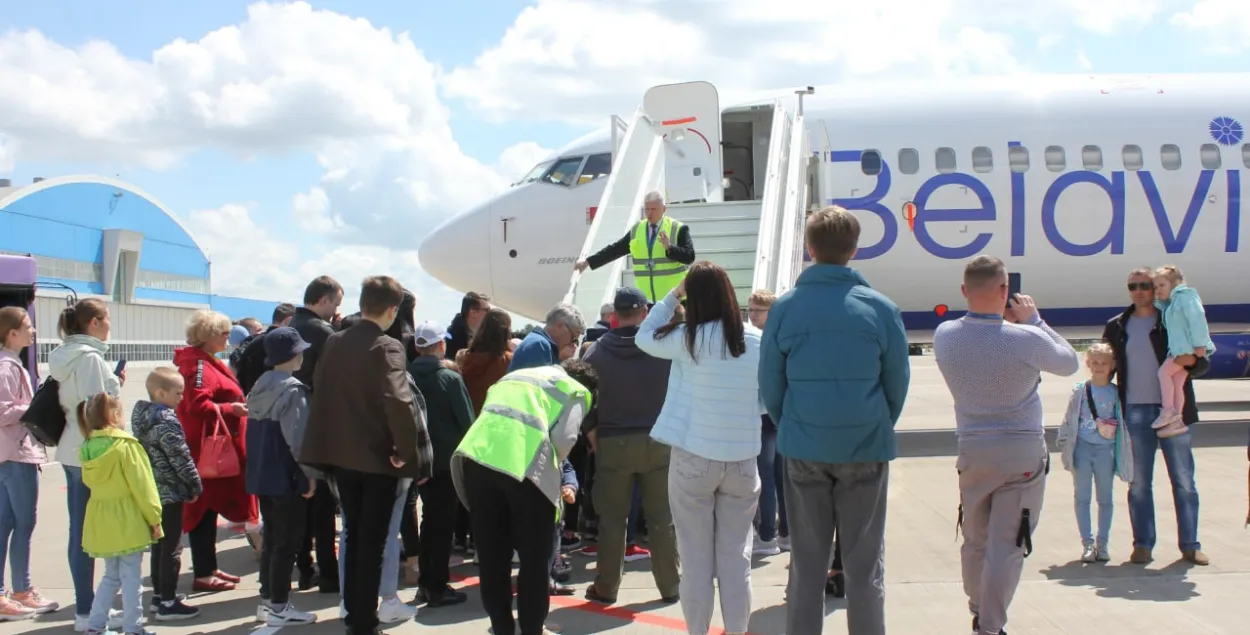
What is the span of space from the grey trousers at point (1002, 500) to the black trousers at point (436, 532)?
2782 mm

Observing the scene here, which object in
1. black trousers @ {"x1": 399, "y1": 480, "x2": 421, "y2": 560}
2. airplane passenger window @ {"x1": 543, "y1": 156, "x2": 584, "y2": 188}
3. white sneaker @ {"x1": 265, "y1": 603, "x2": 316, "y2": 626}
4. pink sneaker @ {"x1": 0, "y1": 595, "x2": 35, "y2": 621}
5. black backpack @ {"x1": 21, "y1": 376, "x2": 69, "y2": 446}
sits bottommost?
pink sneaker @ {"x1": 0, "y1": 595, "x2": 35, "y2": 621}

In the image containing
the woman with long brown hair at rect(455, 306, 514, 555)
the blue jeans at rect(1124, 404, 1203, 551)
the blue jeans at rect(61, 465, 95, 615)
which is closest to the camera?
the blue jeans at rect(61, 465, 95, 615)

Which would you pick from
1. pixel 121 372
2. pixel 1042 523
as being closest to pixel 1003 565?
pixel 1042 523

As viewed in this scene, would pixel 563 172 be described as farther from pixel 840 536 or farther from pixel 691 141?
pixel 840 536

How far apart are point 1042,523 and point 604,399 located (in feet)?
12.6

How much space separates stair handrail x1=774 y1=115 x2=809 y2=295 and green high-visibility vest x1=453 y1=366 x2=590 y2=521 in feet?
12.1

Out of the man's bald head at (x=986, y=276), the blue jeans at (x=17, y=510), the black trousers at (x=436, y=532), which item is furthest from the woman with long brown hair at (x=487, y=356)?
the man's bald head at (x=986, y=276)

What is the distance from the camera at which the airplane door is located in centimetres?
1111

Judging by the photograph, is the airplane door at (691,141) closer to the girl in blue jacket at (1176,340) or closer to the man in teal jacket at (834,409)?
the girl in blue jacket at (1176,340)

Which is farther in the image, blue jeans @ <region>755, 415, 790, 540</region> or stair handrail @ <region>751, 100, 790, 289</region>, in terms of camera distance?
stair handrail @ <region>751, 100, 790, 289</region>

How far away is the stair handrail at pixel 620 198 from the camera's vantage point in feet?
31.2

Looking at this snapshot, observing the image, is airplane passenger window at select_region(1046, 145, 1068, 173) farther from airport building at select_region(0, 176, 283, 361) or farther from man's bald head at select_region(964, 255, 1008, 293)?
airport building at select_region(0, 176, 283, 361)

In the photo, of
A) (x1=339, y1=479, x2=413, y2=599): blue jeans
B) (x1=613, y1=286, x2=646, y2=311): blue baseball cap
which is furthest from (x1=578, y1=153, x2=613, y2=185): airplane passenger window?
(x1=339, y1=479, x2=413, y2=599): blue jeans

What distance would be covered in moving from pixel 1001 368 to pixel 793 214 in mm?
4952
